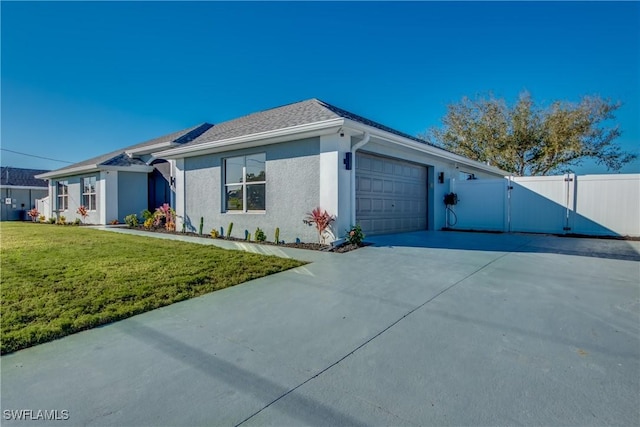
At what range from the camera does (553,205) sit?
10.5 m

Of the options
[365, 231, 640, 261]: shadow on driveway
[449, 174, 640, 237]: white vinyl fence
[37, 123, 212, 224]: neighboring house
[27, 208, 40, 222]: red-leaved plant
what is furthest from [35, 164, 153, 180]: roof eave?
[449, 174, 640, 237]: white vinyl fence

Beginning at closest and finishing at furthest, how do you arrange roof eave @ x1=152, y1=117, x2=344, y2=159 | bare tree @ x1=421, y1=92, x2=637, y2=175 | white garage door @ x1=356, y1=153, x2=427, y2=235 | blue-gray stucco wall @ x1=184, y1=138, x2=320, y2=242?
roof eave @ x1=152, y1=117, x2=344, y2=159
blue-gray stucco wall @ x1=184, y1=138, x2=320, y2=242
white garage door @ x1=356, y1=153, x2=427, y2=235
bare tree @ x1=421, y1=92, x2=637, y2=175

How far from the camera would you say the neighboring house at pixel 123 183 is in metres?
14.0

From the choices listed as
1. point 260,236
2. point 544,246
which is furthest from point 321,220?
point 544,246

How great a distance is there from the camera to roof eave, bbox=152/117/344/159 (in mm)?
6930

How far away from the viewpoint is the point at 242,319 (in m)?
3.22

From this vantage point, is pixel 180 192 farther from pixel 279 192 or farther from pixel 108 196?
pixel 108 196

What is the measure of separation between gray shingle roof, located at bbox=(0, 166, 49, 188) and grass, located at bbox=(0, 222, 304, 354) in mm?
22685

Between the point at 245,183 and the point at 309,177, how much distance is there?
98.8 inches

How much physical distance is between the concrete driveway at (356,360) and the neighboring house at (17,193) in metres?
27.9

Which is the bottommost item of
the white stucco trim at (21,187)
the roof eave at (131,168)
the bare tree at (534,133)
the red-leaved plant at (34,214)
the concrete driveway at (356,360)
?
the concrete driveway at (356,360)

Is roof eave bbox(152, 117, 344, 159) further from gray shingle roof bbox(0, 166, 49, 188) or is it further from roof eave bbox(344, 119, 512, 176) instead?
gray shingle roof bbox(0, 166, 49, 188)

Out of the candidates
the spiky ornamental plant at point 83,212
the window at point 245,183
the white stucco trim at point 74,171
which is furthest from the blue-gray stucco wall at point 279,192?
the spiky ornamental plant at point 83,212

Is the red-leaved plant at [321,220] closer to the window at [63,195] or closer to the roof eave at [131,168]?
the roof eave at [131,168]
